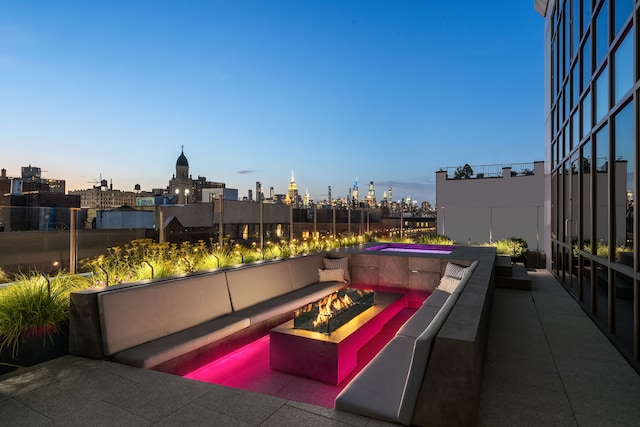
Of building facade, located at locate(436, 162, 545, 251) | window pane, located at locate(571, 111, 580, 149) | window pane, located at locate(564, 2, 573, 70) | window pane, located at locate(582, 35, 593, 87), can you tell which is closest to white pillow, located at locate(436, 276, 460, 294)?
window pane, located at locate(571, 111, 580, 149)

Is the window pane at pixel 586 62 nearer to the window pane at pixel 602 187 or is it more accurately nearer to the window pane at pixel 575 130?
the window pane at pixel 575 130

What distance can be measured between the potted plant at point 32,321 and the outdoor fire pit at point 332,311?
90.1 inches

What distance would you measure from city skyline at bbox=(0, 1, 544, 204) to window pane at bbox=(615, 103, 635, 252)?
33.8 ft

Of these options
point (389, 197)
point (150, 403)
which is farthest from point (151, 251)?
point (389, 197)

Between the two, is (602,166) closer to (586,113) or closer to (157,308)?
(586,113)

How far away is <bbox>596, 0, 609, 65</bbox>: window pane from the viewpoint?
13.4 ft

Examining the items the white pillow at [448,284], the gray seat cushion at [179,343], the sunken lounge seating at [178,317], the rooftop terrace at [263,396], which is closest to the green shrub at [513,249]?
the white pillow at [448,284]

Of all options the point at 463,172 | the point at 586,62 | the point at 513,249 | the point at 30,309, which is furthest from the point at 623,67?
the point at 463,172

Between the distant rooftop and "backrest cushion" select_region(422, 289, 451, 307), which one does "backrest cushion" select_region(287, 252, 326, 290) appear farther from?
the distant rooftop

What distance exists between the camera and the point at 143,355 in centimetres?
297

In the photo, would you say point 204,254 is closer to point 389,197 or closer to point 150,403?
point 150,403

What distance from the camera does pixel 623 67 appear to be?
3441 mm

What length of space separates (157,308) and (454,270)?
14.3 ft

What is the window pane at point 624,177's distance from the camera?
317cm
